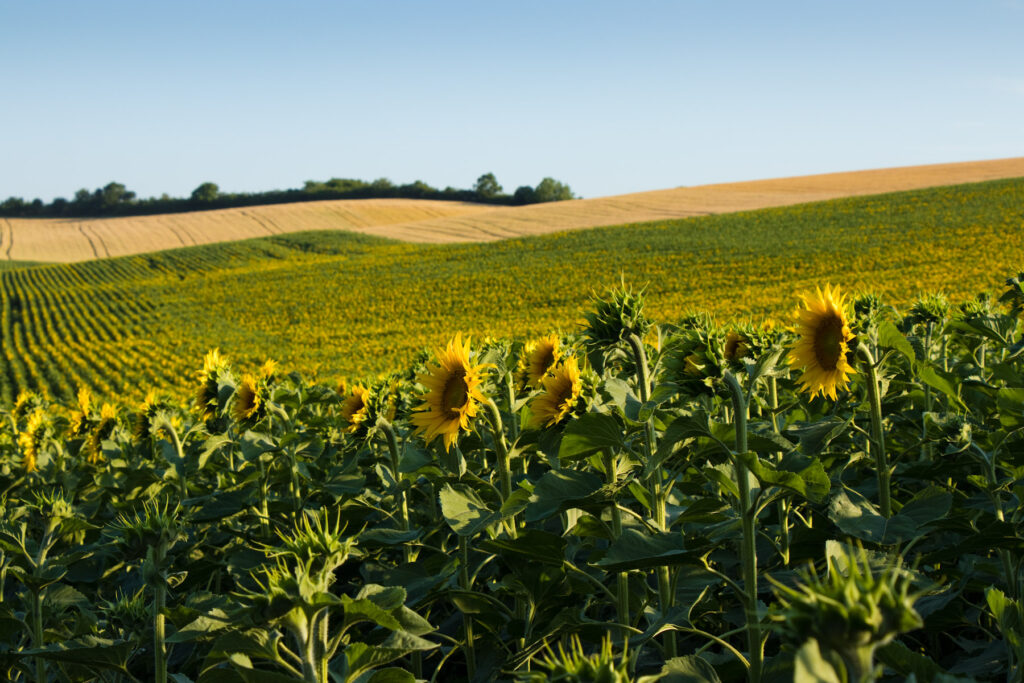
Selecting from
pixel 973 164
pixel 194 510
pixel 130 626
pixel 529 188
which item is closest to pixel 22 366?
pixel 194 510

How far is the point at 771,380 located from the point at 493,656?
145 cm

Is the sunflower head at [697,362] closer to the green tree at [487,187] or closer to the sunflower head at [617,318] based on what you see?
the sunflower head at [617,318]

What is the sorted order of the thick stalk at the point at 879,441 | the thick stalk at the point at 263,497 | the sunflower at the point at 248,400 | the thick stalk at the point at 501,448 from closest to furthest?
the thick stalk at the point at 879,441, the thick stalk at the point at 501,448, the thick stalk at the point at 263,497, the sunflower at the point at 248,400

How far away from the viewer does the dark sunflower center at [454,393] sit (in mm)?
2303

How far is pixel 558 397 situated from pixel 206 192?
108213 millimetres

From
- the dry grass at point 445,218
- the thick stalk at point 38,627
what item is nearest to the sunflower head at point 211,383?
the thick stalk at point 38,627

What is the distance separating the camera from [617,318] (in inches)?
85.5

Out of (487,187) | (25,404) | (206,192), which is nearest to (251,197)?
(206,192)

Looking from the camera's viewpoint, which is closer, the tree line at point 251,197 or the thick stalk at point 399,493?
the thick stalk at point 399,493

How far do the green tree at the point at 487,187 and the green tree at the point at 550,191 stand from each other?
5.31 meters

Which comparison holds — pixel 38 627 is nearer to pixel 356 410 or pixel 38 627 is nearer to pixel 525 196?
pixel 356 410

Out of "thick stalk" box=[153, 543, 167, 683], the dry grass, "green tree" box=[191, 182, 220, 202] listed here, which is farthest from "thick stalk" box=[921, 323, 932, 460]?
"green tree" box=[191, 182, 220, 202]

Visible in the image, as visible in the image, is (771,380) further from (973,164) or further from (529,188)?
(529,188)

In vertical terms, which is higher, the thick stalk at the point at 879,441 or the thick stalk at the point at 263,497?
the thick stalk at the point at 879,441
